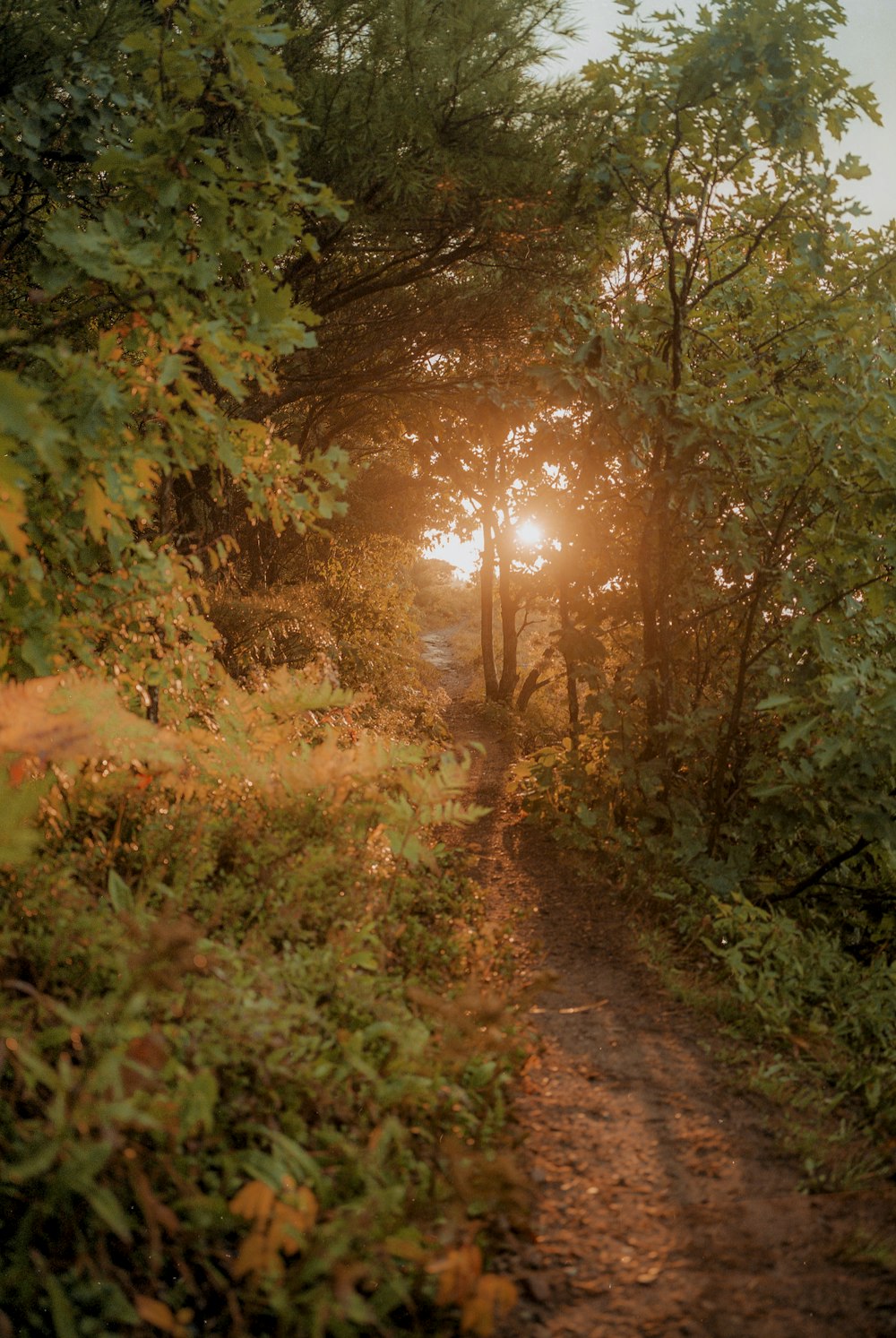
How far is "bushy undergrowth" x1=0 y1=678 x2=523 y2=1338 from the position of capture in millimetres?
2258

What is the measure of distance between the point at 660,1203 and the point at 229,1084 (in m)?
1.65

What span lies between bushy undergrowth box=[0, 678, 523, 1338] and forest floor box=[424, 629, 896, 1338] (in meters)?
0.26

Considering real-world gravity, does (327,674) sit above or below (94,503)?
below

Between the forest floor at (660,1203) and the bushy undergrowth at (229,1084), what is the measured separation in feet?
0.84

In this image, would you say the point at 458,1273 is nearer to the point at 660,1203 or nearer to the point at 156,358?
the point at 660,1203

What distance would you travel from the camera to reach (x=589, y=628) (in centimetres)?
746

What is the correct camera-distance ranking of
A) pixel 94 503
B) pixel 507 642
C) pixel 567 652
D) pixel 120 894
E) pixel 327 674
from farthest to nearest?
pixel 507 642 < pixel 327 674 < pixel 567 652 < pixel 94 503 < pixel 120 894

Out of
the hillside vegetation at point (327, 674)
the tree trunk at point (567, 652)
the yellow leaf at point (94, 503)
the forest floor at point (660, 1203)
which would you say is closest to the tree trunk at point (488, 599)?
the hillside vegetation at point (327, 674)

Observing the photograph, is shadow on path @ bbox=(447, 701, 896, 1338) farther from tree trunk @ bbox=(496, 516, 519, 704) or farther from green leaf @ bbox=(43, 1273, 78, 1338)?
tree trunk @ bbox=(496, 516, 519, 704)

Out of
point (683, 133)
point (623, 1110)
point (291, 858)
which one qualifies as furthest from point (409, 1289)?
point (683, 133)

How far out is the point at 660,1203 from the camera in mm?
3139

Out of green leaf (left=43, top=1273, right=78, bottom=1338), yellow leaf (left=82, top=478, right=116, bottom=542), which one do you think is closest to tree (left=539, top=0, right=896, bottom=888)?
yellow leaf (left=82, top=478, right=116, bottom=542)

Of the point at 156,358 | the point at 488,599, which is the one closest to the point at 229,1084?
the point at 156,358

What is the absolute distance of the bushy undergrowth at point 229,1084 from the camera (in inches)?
88.9
